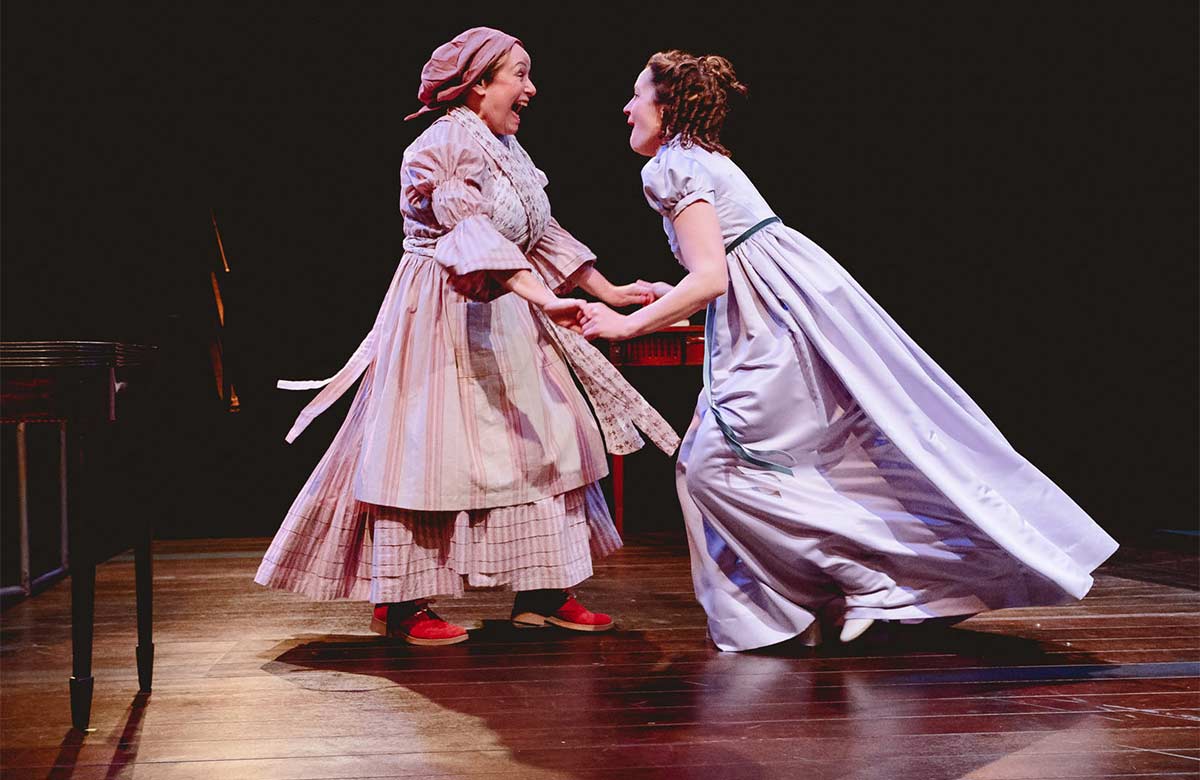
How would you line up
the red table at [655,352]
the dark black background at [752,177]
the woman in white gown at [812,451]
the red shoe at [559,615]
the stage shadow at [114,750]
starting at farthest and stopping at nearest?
the dark black background at [752,177], the red table at [655,352], the red shoe at [559,615], the woman in white gown at [812,451], the stage shadow at [114,750]

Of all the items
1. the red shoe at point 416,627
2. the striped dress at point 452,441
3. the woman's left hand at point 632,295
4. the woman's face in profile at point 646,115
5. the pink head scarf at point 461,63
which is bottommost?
the red shoe at point 416,627

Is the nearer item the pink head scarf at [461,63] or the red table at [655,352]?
the pink head scarf at [461,63]

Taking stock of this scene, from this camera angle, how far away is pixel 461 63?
8.69ft

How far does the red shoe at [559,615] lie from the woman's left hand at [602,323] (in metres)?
0.79

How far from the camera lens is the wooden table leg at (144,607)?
2.18 m

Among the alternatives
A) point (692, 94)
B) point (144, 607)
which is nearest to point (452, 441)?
point (144, 607)

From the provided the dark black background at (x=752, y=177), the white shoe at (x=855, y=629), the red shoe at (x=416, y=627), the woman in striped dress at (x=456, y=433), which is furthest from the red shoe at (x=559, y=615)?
the dark black background at (x=752, y=177)

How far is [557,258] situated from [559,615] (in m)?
0.90

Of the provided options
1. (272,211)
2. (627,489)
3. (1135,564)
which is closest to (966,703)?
(1135,564)

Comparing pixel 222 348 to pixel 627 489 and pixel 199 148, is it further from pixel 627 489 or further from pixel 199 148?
pixel 627 489

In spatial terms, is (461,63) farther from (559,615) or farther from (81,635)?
(81,635)

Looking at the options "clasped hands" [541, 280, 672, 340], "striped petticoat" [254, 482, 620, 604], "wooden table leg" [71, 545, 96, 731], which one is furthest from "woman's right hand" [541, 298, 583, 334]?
"wooden table leg" [71, 545, 96, 731]

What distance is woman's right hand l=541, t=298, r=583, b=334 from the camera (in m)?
2.34

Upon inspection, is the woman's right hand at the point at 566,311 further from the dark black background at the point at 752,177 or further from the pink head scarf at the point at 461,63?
the dark black background at the point at 752,177
